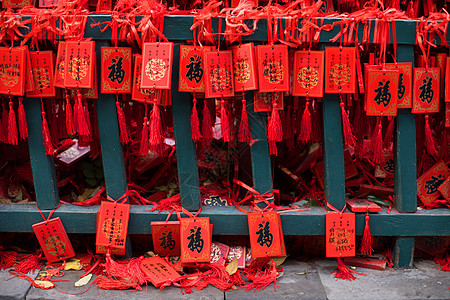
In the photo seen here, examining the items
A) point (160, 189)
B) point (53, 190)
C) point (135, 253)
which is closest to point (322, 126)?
point (160, 189)

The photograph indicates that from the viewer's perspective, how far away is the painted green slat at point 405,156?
8.09ft

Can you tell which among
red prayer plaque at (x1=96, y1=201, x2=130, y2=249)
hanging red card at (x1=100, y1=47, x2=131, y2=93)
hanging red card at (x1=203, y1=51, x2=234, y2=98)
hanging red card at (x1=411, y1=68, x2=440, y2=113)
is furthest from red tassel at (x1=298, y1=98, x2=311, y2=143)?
red prayer plaque at (x1=96, y1=201, x2=130, y2=249)

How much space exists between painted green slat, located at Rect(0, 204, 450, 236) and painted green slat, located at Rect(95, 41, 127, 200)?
17 cm

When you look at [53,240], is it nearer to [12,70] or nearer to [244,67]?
[12,70]

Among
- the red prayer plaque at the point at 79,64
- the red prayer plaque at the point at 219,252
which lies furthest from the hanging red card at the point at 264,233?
the red prayer plaque at the point at 79,64

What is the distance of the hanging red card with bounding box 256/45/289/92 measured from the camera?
2.31 m

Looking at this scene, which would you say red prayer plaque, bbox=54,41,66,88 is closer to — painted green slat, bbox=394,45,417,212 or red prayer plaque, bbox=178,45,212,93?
red prayer plaque, bbox=178,45,212,93

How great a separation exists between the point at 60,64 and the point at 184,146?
2.59ft

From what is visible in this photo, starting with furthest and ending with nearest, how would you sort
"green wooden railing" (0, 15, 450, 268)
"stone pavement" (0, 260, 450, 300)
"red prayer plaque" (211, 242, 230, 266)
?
"red prayer plaque" (211, 242, 230, 266)
"green wooden railing" (0, 15, 450, 268)
"stone pavement" (0, 260, 450, 300)

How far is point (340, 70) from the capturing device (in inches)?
93.4

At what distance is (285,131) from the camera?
2672 mm

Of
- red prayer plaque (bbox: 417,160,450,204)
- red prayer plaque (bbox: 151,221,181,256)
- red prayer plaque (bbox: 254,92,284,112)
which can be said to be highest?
red prayer plaque (bbox: 254,92,284,112)

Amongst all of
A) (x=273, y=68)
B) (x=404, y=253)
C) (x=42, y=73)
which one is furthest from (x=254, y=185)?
(x=42, y=73)

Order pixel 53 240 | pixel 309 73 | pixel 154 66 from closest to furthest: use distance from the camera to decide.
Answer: pixel 154 66 < pixel 309 73 < pixel 53 240
